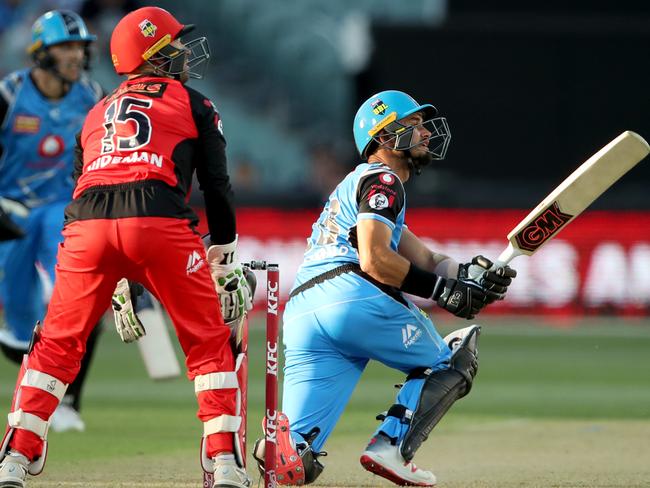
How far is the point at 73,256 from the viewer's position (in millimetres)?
5586

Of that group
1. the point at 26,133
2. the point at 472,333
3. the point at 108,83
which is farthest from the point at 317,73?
the point at 472,333

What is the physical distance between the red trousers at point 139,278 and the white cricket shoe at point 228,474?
0.05 m

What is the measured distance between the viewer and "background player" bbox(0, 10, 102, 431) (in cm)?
902

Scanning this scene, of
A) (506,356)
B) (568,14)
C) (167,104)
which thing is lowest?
(506,356)

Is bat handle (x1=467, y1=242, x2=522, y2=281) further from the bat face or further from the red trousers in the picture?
the red trousers

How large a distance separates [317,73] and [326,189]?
11.8ft

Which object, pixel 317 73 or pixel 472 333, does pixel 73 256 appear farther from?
pixel 317 73

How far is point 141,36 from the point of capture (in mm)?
5867

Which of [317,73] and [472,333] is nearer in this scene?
[472,333]

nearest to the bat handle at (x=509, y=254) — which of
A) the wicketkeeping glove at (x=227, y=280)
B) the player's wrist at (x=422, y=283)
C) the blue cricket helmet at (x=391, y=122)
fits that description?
the player's wrist at (x=422, y=283)

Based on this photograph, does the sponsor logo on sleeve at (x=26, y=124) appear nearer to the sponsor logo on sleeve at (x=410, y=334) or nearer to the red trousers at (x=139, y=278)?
the red trousers at (x=139, y=278)

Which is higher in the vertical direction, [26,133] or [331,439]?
[26,133]

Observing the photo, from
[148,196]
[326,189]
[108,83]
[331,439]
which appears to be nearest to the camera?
[148,196]

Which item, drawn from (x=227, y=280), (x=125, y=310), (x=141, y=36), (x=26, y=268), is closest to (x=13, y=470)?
(x=125, y=310)
